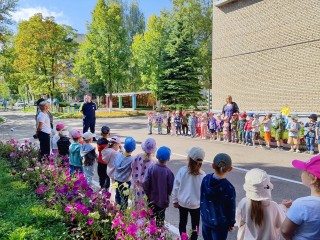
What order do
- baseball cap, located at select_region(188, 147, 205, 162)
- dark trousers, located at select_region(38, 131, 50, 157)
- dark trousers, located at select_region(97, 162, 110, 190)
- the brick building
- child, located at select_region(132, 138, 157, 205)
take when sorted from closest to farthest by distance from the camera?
baseball cap, located at select_region(188, 147, 205, 162) < child, located at select_region(132, 138, 157, 205) < dark trousers, located at select_region(97, 162, 110, 190) < dark trousers, located at select_region(38, 131, 50, 157) < the brick building

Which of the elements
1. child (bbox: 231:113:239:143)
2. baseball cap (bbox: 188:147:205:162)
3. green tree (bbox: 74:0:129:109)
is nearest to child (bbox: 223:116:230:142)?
child (bbox: 231:113:239:143)

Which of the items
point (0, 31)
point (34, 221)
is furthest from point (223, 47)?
point (34, 221)

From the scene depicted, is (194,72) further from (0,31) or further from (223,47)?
(0,31)

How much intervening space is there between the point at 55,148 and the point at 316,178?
23.1 feet

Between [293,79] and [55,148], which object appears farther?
[293,79]

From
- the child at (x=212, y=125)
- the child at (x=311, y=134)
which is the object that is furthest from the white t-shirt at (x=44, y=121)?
the child at (x=212, y=125)

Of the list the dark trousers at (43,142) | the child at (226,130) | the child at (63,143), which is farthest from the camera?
the child at (226,130)

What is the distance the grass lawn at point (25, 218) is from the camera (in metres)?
3.67

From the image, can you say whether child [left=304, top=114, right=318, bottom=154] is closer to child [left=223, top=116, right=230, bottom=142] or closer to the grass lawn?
child [left=223, top=116, right=230, bottom=142]

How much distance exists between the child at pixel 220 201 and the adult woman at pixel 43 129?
5.81 meters

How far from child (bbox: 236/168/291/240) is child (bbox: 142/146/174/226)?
1.44 meters

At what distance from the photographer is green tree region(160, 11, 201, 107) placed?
3338cm

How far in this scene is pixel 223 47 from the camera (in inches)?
1043

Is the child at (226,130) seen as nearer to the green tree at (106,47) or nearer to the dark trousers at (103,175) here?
the dark trousers at (103,175)
